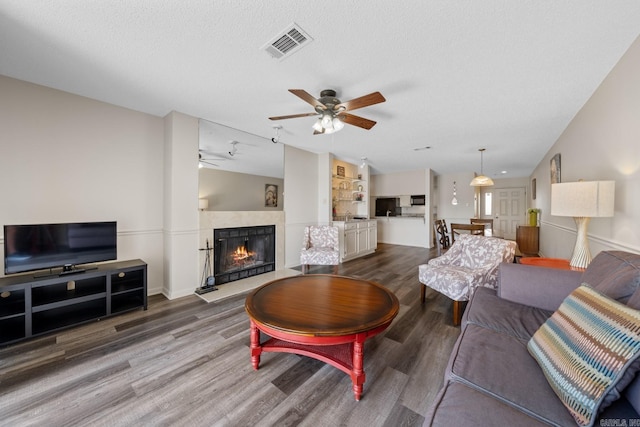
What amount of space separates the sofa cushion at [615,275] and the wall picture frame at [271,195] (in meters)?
3.84

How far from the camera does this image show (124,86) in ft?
7.86

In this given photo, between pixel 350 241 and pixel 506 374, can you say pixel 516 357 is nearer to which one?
pixel 506 374

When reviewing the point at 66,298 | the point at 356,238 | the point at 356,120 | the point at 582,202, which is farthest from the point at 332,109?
the point at 356,238

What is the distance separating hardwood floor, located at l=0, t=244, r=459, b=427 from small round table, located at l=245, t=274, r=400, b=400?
14 centimetres

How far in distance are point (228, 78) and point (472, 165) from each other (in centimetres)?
631

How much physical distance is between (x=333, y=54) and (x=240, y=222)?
2781mm

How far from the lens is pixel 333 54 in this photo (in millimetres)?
1854

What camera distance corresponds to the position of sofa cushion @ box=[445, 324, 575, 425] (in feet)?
2.74

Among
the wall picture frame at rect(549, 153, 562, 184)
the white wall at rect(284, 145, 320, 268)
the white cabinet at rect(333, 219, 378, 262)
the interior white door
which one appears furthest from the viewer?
the interior white door

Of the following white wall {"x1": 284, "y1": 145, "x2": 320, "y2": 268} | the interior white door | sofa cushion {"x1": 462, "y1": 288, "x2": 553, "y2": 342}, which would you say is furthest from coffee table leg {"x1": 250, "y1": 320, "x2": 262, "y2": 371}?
the interior white door

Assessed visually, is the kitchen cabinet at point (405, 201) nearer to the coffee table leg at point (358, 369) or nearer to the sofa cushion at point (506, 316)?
the sofa cushion at point (506, 316)

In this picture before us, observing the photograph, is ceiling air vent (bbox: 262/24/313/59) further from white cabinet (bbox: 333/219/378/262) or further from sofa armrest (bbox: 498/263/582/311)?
white cabinet (bbox: 333/219/378/262)

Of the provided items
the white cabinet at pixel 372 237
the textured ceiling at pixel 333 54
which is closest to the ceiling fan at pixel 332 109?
the textured ceiling at pixel 333 54

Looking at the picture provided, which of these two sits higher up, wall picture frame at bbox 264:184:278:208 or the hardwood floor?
wall picture frame at bbox 264:184:278:208
